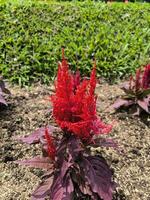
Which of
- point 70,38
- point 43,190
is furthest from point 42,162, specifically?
point 70,38

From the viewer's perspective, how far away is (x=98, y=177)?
3045mm

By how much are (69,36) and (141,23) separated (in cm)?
152

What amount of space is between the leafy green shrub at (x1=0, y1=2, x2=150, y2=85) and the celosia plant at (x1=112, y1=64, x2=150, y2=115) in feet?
3.62

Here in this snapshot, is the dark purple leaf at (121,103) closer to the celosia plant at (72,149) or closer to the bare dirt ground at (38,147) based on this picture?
the bare dirt ground at (38,147)

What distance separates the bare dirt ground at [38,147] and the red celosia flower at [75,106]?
0.71 m

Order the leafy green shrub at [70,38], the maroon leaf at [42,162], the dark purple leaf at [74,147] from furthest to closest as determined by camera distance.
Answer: the leafy green shrub at [70,38] → the maroon leaf at [42,162] → the dark purple leaf at [74,147]

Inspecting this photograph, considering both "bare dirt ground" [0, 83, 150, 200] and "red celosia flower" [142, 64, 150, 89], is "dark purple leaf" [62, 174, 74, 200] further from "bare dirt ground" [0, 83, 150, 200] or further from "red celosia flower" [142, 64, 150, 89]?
"red celosia flower" [142, 64, 150, 89]

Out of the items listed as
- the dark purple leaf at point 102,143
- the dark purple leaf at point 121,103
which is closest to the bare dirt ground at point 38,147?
the dark purple leaf at point 121,103

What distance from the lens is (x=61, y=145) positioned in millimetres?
3016

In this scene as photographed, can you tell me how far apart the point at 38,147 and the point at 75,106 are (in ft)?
4.30

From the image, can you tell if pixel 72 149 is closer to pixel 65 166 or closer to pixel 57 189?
pixel 65 166

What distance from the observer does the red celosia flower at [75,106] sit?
273cm

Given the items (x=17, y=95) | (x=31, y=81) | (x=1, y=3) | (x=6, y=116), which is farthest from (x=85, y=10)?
(x=6, y=116)

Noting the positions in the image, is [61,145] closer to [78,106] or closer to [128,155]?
[78,106]
